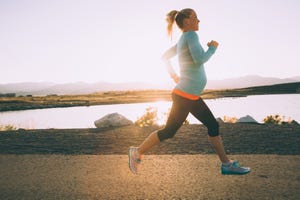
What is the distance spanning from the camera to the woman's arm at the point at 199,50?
4383 mm

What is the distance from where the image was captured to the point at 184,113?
4.61m

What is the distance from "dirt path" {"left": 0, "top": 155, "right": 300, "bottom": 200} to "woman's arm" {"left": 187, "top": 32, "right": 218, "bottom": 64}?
5.20ft

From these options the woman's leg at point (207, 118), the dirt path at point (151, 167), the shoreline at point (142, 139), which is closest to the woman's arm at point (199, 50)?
the woman's leg at point (207, 118)

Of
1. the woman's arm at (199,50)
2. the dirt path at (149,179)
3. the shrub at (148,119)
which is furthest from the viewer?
the shrub at (148,119)

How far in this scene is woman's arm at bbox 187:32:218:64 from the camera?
4.38 meters

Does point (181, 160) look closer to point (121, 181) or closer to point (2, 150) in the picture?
point (121, 181)

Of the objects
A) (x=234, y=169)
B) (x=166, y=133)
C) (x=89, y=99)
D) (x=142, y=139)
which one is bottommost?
(x=89, y=99)

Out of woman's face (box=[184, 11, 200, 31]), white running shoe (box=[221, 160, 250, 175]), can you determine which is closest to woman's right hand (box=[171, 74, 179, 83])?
woman's face (box=[184, 11, 200, 31])

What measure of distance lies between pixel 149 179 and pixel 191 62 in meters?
1.69

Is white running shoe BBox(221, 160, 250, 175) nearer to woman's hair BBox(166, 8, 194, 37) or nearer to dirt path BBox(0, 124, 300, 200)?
dirt path BBox(0, 124, 300, 200)

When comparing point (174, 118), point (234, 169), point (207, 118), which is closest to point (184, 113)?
point (174, 118)

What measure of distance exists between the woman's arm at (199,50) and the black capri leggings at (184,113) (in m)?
0.55

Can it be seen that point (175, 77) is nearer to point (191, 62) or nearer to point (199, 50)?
point (191, 62)

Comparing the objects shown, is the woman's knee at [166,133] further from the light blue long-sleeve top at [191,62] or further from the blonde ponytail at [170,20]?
the blonde ponytail at [170,20]
